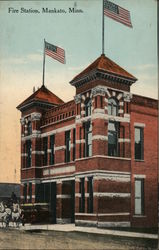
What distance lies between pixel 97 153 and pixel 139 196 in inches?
74.4

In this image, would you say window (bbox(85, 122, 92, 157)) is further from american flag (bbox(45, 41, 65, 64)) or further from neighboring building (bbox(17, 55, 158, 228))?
american flag (bbox(45, 41, 65, 64))

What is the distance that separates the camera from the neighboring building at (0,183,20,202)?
13705 millimetres

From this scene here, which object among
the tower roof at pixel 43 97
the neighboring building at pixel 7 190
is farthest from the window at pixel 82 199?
the tower roof at pixel 43 97

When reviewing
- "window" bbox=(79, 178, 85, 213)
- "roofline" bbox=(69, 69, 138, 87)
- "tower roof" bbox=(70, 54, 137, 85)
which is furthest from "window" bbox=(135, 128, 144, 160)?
"window" bbox=(79, 178, 85, 213)

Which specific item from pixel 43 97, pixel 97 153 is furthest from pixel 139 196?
pixel 43 97

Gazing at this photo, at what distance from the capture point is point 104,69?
1420 centimetres

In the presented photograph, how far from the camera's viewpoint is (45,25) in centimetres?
1334

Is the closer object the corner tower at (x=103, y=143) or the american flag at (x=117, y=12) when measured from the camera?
the american flag at (x=117, y=12)

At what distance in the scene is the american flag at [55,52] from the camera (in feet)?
43.4

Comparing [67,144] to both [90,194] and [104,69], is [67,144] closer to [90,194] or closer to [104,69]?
[90,194]

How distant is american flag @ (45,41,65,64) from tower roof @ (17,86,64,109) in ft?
3.30

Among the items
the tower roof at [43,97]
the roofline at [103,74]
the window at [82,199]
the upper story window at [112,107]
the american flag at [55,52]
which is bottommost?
the window at [82,199]

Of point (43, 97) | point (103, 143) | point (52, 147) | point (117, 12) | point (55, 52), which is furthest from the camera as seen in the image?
point (52, 147)

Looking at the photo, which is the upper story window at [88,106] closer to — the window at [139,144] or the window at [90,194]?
the window at [139,144]
